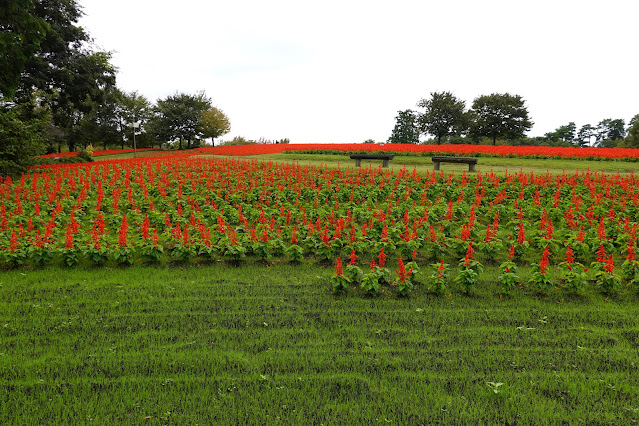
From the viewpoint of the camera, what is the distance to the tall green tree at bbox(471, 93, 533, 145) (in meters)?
51.2

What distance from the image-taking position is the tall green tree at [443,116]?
174ft

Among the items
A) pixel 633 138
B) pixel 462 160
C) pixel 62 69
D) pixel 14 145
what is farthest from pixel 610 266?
pixel 633 138

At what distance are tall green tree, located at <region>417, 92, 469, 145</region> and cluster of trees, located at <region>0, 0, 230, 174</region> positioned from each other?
87.1 feet

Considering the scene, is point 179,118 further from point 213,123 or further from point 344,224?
point 344,224

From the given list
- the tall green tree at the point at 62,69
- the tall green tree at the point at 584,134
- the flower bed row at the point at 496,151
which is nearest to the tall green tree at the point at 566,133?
the tall green tree at the point at 584,134

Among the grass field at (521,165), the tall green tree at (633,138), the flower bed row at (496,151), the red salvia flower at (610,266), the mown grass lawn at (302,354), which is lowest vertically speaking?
the mown grass lawn at (302,354)

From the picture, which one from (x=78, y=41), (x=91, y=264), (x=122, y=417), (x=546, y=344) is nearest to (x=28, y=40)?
(x=91, y=264)

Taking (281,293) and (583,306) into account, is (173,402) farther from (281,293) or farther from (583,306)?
(583,306)

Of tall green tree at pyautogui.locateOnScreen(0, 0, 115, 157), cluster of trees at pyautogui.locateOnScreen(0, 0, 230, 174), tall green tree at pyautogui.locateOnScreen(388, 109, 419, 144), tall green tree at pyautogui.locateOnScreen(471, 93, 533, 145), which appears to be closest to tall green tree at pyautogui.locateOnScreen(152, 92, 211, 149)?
cluster of trees at pyautogui.locateOnScreen(0, 0, 230, 174)

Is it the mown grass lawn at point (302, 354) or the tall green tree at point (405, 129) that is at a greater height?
the tall green tree at point (405, 129)

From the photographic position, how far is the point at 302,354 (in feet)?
14.5

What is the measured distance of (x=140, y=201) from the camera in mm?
11617

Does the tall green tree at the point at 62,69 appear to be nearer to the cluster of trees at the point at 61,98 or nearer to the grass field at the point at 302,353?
the cluster of trees at the point at 61,98

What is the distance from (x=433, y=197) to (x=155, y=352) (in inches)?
420
